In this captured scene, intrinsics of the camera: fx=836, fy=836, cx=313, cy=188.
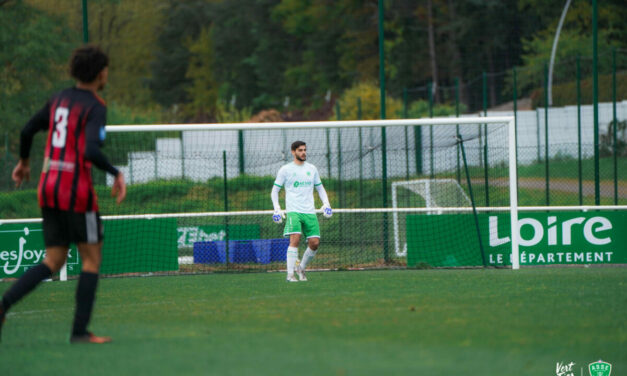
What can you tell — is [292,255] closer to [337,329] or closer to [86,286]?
[337,329]

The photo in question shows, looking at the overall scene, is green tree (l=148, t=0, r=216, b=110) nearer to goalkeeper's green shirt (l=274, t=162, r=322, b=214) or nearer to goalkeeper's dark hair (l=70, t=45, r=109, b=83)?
goalkeeper's green shirt (l=274, t=162, r=322, b=214)

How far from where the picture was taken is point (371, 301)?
8469mm

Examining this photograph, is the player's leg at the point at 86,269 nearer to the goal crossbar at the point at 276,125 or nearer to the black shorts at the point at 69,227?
the black shorts at the point at 69,227

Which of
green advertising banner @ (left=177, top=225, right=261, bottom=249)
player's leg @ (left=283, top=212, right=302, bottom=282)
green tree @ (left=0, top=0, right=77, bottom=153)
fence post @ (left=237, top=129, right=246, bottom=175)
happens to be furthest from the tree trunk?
player's leg @ (left=283, top=212, right=302, bottom=282)

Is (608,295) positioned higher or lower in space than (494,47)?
lower

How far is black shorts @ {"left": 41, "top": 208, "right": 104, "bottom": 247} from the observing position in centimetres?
587

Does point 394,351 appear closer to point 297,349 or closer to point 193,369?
point 297,349

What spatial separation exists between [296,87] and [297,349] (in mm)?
50827

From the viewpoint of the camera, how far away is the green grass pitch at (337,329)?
5.11m

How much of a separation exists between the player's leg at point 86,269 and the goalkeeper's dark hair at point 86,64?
1.01m

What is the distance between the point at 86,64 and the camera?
239 inches

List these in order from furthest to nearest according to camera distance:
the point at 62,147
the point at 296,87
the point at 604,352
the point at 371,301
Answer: the point at 296,87
the point at 371,301
the point at 62,147
the point at 604,352

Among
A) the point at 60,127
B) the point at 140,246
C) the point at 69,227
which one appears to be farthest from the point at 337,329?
the point at 140,246

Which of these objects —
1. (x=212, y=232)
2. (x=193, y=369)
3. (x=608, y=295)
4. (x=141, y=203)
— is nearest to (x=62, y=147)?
(x=193, y=369)
